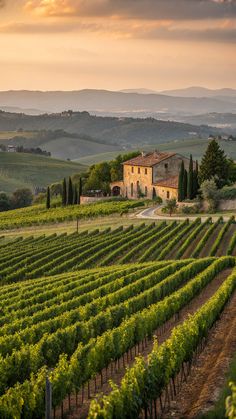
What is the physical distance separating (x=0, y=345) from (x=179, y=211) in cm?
5501

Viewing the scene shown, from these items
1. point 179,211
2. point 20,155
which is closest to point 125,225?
point 179,211

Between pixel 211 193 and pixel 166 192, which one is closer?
pixel 211 193

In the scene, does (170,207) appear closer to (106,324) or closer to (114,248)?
(114,248)

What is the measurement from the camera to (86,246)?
56.8 m

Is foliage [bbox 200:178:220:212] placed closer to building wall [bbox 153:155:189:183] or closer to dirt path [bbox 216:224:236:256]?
dirt path [bbox 216:224:236:256]

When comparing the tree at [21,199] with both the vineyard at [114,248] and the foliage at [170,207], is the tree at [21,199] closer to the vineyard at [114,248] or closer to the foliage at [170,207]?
the foliage at [170,207]

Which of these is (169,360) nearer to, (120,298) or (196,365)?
(196,365)

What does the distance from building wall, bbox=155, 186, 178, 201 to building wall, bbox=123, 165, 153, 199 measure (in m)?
2.20

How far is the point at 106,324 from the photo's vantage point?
25875 millimetres

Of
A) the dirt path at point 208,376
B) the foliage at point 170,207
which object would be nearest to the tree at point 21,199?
the foliage at point 170,207

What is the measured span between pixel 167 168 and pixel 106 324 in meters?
70.8

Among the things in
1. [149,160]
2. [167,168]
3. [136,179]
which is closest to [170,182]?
[167,168]

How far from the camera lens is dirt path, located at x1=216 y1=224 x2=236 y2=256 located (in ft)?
172

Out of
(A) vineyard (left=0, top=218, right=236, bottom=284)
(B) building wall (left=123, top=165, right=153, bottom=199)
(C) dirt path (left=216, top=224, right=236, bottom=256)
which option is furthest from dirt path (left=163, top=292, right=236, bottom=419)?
(B) building wall (left=123, top=165, right=153, bottom=199)
